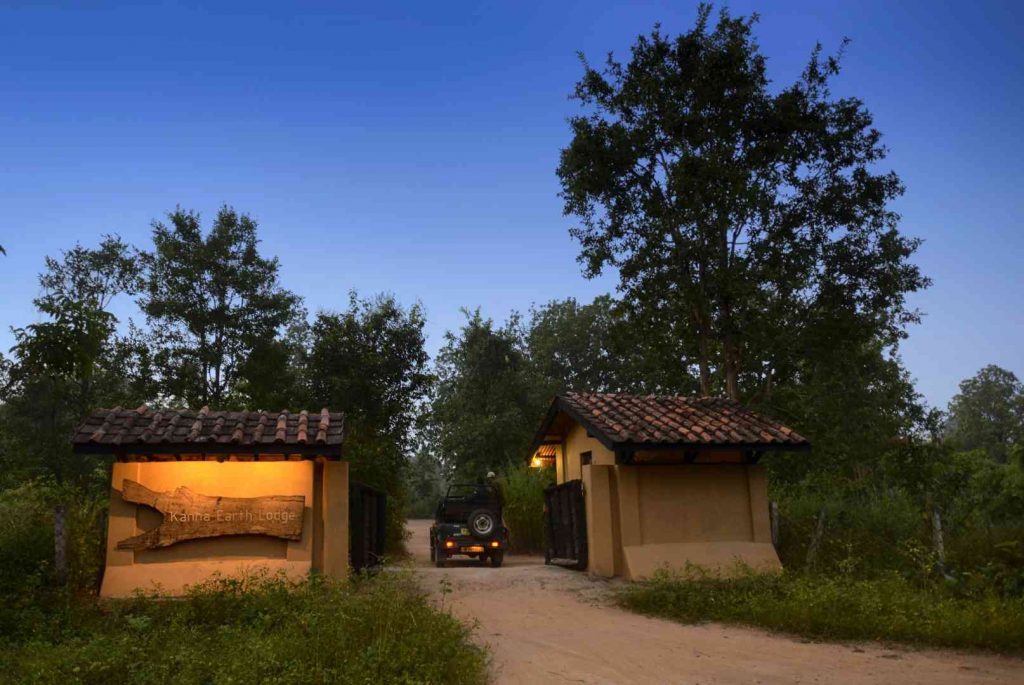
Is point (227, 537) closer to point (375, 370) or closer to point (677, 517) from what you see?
point (677, 517)

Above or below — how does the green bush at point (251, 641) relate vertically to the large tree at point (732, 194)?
below

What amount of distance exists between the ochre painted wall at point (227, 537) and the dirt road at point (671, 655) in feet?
8.41

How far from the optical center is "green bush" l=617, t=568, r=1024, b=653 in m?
8.66

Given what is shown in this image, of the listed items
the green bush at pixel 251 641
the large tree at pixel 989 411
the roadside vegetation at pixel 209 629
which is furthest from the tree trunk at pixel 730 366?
the large tree at pixel 989 411

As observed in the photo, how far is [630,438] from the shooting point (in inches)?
534

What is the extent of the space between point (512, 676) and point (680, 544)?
741cm

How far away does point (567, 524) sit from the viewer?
648 inches

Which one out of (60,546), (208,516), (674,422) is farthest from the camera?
(674,422)

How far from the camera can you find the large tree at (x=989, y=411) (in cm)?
6272

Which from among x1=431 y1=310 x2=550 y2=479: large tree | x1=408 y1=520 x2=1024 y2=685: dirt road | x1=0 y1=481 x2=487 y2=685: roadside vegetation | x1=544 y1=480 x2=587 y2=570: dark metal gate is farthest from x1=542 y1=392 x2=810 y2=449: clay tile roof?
x1=431 y1=310 x2=550 y2=479: large tree

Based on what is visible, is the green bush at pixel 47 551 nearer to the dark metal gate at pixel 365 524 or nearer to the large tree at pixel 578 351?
the dark metal gate at pixel 365 524

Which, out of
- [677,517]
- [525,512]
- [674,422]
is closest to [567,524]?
[677,517]

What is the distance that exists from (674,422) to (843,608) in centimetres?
550

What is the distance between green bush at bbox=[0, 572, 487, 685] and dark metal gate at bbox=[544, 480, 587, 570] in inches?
228
